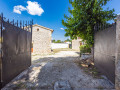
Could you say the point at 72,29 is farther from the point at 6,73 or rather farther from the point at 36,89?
the point at 6,73

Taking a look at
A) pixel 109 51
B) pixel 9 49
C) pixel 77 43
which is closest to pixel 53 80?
pixel 9 49

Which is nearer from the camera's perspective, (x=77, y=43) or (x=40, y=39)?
(x=40, y=39)

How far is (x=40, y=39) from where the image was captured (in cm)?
1148

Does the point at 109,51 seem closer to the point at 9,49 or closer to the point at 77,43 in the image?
the point at 9,49

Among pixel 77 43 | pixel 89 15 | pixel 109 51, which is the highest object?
pixel 89 15

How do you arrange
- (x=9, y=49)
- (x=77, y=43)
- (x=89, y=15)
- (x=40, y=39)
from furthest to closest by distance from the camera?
(x=77, y=43), (x=40, y=39), (x=89, y=15), (x=9, y=49)

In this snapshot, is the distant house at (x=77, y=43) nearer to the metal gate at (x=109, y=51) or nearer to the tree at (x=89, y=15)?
the tree at (x=89, y=15)

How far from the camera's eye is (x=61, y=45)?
28.8 meters

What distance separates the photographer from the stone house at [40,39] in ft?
37.6

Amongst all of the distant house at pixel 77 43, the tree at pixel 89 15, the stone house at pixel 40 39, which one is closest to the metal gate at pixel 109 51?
the tree at pixel 89 15

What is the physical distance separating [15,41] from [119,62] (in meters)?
4.13

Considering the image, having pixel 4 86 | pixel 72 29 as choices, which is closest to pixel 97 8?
pixel 72 29

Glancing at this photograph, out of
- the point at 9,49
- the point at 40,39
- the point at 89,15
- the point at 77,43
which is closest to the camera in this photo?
the point at 9,49

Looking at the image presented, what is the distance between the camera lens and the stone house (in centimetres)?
1145
